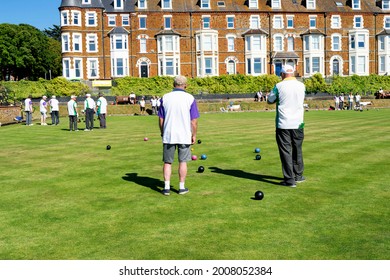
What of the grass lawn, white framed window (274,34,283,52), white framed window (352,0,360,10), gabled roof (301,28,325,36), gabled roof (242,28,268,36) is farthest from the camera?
white framed window (352,0,360,10)

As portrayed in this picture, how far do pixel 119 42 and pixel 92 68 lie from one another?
16.8 feet

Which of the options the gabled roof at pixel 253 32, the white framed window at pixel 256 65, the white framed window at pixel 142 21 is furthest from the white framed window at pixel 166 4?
the white framed window at pixel 256 65

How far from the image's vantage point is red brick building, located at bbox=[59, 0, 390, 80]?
216ft

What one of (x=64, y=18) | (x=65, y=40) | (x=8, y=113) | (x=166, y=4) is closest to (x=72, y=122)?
(x=8, y=113)

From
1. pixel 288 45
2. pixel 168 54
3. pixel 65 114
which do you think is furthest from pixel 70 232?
pixel 288 45

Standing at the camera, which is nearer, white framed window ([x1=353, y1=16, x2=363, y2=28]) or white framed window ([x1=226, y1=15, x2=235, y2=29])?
white framed window ([x1=226, y1=15, x2=235, y2=29])

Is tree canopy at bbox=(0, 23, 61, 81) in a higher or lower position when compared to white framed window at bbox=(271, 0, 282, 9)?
lower

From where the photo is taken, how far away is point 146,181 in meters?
10.6

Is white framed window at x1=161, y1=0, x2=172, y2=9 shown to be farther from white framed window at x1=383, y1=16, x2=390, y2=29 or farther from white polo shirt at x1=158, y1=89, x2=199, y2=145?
white polo shirt at x1=158, y1=89, x2=199, y2=145

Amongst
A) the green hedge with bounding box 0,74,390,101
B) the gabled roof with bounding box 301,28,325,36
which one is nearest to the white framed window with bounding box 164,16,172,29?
the green hedge with bounding box 0,74,390,101

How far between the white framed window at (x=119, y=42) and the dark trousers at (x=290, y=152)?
58290 millimetres

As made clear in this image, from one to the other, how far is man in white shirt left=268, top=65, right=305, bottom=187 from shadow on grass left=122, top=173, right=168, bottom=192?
2.57 metres

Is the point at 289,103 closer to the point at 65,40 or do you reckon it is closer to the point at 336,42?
the point at 65,40

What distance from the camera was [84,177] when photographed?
36.6 feet
